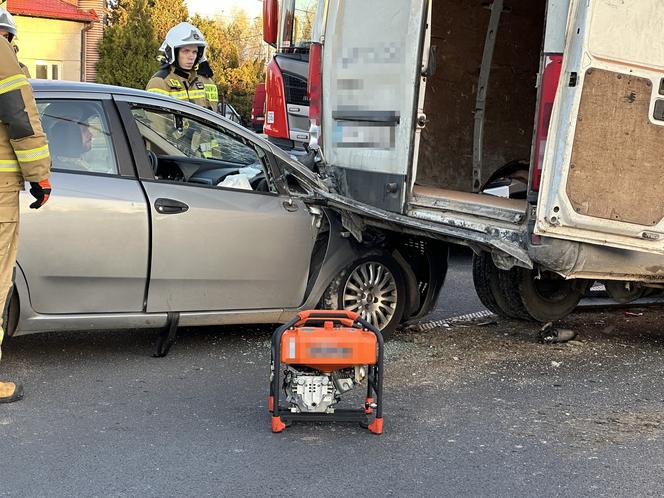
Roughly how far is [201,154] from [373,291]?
141cm

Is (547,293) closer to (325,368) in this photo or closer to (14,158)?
(325,368)

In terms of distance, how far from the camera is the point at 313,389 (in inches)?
180

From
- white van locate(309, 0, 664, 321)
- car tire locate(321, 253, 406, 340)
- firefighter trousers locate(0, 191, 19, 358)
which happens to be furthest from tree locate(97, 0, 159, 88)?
firefighter trousers locate(0, 191, 19, 358)

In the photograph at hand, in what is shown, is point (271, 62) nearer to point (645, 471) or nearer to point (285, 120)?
point (285, 120)

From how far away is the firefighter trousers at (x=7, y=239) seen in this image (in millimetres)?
4887

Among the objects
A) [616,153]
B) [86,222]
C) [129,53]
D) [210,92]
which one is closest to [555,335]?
→ [616,153]

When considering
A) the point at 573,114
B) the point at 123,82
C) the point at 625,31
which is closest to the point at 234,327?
the point at 573,114

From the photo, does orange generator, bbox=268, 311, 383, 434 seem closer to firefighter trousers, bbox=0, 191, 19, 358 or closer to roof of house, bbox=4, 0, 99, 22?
firefighter trousers, bbox=0, 191, 19, 358

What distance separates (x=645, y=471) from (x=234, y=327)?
3.22m

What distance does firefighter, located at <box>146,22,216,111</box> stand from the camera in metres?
8.27

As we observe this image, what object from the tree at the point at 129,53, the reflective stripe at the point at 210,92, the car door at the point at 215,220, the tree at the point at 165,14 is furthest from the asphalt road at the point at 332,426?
the tree at the point at 165,14

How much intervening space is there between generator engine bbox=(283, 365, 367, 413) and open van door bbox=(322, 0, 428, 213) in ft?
5.52

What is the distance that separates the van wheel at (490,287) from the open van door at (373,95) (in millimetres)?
1052

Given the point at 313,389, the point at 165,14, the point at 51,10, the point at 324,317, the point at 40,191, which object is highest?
the point at 165,14
